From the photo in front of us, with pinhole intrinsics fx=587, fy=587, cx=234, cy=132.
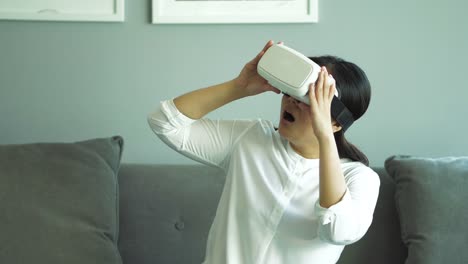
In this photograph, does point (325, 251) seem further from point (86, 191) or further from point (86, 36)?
point (86, 36)

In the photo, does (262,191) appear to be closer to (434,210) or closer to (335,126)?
(335,126)

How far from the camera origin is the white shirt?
1138 millimetres

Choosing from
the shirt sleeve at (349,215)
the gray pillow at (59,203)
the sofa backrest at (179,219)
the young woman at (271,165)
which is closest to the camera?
the shirt sleeve at (349,215)

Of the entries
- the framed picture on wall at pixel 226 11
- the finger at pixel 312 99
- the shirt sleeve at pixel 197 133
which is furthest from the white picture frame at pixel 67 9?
the finger at pixel 312 99

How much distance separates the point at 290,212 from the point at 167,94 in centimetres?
76

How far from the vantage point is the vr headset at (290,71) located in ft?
3.43

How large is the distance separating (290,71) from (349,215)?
0.28m

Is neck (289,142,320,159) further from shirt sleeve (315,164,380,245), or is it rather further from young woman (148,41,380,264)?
shirt sleeve (315,164,380,245)

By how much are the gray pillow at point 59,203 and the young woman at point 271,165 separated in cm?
36

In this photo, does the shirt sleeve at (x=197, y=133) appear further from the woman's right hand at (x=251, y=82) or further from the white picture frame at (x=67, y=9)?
the white picture frame at (x=67, y=9)

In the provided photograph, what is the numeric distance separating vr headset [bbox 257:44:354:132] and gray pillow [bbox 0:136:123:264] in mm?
614

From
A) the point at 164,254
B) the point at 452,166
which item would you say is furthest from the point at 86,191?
the point at 452,166

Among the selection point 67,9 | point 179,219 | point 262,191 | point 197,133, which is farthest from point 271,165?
point 67,9

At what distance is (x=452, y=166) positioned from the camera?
60.7 inches
